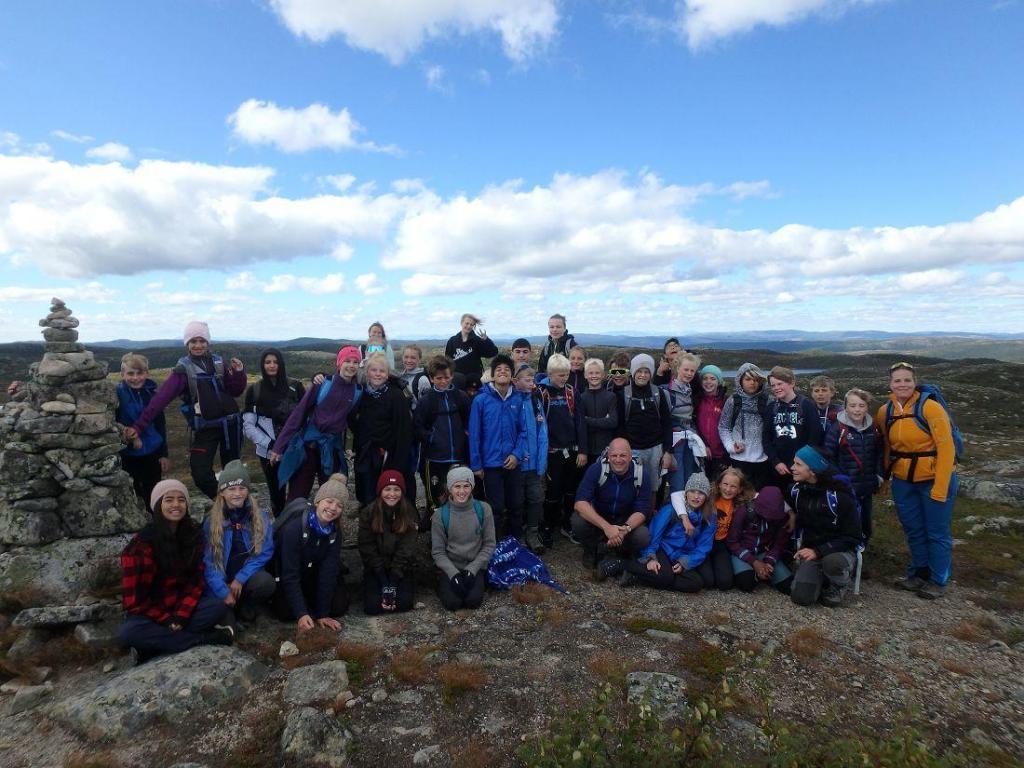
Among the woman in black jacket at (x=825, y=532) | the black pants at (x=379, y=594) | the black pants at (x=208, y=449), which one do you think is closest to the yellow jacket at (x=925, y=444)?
the woman in black jacket at (x=825, y=532)

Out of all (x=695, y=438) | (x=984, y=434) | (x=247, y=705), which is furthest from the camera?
(x=984, y=434)

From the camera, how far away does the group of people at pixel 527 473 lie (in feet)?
26.3

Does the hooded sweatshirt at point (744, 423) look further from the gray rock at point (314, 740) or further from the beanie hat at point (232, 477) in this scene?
the beanie hat at point (232, 477)

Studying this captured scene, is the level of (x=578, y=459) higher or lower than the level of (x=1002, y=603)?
higher

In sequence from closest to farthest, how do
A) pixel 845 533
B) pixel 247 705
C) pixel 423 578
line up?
pixel 247 705
pixel 845 533
pixel 423 578

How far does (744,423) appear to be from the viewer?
1054cm

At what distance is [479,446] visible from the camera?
10.2m

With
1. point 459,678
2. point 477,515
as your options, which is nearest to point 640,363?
point 477,515

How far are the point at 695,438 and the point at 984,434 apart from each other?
39.5 meters

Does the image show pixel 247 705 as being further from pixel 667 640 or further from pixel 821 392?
pixel 821 392

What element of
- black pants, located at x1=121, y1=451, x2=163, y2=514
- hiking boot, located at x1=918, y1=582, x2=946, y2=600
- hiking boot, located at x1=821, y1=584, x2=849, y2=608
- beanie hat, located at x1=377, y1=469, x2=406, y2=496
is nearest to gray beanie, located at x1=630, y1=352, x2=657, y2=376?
hiking boot, located at x1=821, y1=584, x2=849, y2=608

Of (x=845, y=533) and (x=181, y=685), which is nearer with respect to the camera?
(x=181, y=685)

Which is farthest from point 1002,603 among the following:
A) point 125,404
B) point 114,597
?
point 125,404

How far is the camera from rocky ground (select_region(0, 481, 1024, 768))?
5.48 meters
